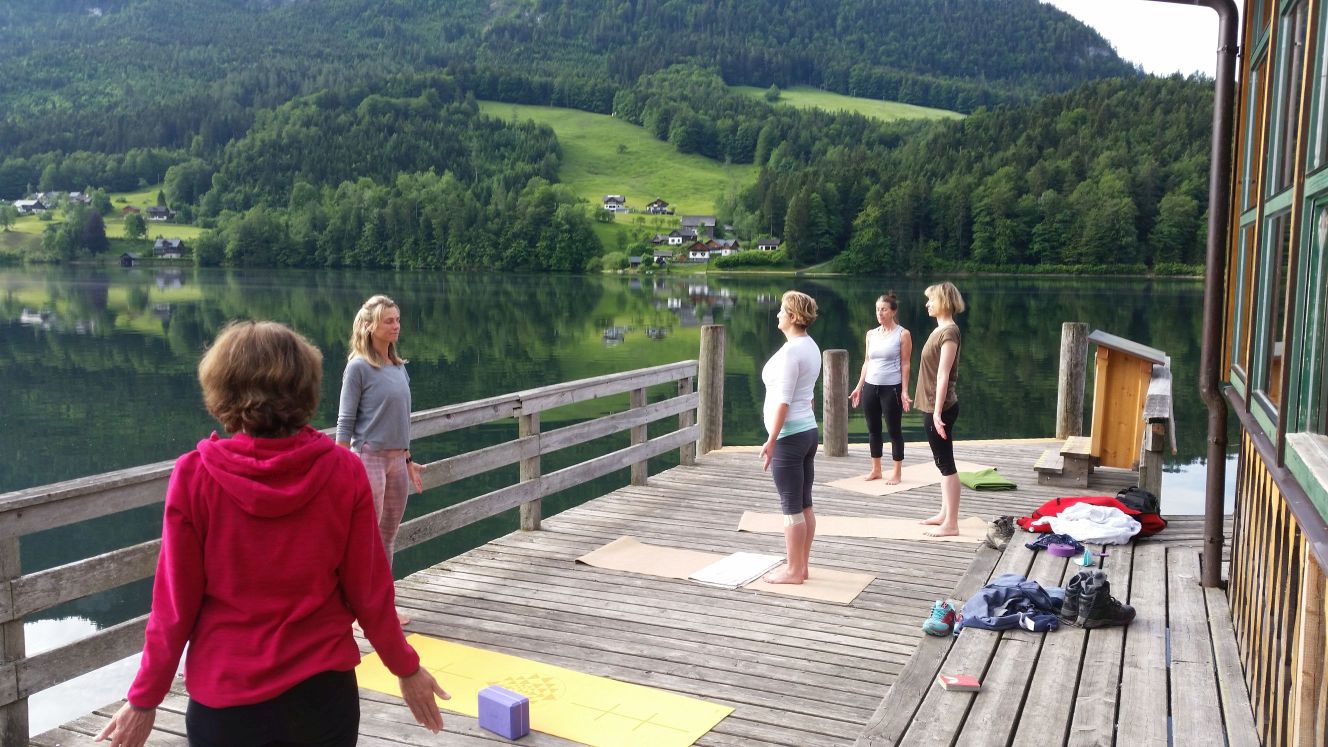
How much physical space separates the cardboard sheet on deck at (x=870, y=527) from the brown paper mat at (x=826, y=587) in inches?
40.6

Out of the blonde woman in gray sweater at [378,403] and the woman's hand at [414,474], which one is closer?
the blonde woman in gray sweater at [378,403]

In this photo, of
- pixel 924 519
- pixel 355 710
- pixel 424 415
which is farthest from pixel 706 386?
pixel 355 710

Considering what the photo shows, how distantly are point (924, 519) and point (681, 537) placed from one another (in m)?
1.87

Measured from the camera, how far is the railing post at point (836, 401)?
414 inches

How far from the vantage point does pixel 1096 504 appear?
660 centimetres

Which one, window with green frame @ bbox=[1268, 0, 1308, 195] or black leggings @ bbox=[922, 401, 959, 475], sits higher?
window with green frame @ bbox=[1268, 0, 1308, 195]

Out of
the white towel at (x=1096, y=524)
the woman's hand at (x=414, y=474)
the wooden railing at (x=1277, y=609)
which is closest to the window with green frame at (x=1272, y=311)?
the wooden railing at (x=1277, y=609)

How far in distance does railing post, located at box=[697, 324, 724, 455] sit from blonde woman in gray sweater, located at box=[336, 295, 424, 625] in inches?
196

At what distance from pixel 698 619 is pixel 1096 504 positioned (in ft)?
8.68

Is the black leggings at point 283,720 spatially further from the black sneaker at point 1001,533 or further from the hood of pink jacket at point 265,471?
the black sneaker at point 1001,533

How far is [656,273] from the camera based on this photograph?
345 feet

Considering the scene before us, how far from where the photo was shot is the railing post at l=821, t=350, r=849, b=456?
1052 centimetres

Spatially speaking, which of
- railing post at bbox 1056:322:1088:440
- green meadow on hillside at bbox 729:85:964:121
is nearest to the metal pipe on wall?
railing post at bbox 1056:322:1088:440

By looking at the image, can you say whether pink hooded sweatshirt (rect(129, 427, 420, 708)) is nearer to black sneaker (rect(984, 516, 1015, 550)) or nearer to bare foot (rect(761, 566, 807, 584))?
bare foot (rect(761, 566, 807, 584))
